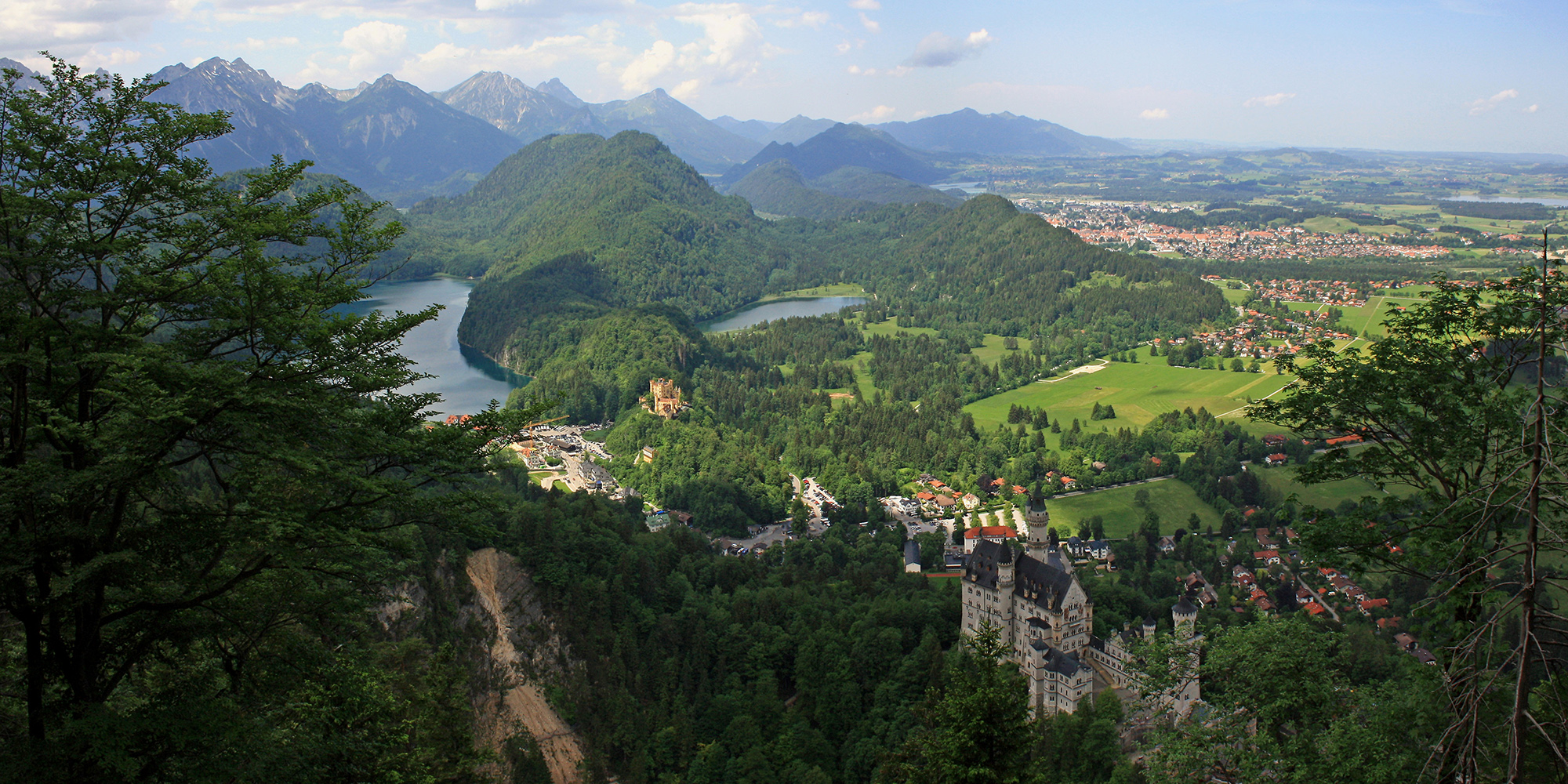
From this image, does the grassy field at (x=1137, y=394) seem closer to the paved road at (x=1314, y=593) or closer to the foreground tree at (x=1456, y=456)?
the paved road at (x=1314, y=593)

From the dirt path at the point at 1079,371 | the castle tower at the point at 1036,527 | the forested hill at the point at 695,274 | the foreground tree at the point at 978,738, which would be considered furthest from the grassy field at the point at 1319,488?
the foreground tree at the point at 978,738

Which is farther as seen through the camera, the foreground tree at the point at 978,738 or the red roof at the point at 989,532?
the red roof at the point at 989,532

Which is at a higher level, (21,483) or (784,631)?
(21,483)

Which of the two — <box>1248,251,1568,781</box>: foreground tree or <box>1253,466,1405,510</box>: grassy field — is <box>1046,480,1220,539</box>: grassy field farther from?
<box>1248,251,1568,781</box>: foreground tree

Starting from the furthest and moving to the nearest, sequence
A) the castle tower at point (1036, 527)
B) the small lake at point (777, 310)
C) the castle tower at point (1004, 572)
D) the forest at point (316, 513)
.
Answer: the small lake at point (777, 310) < the castle tower at point (1036, 527) < the castle tower at point (1004, 572) < the forest at point (316, 513)

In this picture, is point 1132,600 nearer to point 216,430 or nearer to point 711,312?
point 216,430

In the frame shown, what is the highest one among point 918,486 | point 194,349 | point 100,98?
point 100,98

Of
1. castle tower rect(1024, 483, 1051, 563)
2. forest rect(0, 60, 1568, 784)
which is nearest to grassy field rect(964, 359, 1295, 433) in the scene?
castle tower rect(1024, 483, 1051, 563)

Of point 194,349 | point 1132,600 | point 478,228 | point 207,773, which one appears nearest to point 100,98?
point 194,349
